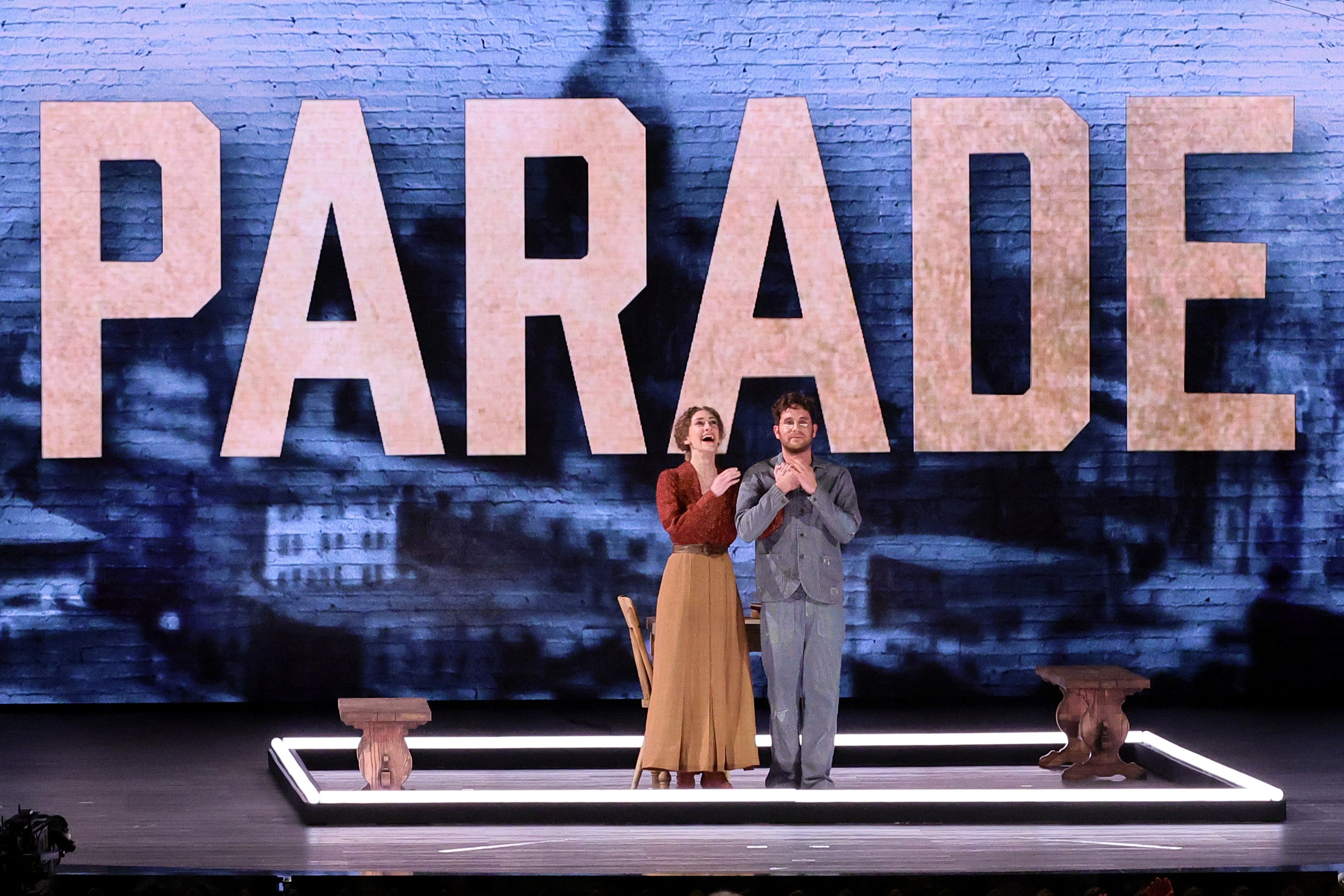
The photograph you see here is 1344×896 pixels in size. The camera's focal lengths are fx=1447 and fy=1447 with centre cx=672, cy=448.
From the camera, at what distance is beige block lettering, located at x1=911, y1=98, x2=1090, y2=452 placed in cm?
696

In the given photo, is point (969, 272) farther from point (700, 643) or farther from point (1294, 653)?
point (700, 643)

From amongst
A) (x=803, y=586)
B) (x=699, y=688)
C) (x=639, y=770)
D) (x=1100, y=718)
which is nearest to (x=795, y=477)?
(x=803, y=586)

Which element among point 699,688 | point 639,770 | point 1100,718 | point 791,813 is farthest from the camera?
point 1100,718

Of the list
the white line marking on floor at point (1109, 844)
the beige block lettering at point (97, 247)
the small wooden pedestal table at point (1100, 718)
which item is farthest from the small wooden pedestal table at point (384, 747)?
the beige block lettering at point (97, 247)

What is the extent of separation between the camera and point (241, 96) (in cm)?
692

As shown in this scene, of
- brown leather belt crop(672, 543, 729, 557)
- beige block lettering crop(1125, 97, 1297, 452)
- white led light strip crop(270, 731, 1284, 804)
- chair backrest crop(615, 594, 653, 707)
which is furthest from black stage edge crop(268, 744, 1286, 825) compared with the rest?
beige block lettering crop(1125, 97, 1297, 452)

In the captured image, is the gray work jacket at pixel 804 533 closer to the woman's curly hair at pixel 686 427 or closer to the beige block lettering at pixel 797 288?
the woman's curly hair at pixel 686 427

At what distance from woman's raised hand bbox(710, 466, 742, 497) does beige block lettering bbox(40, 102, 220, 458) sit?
323cm

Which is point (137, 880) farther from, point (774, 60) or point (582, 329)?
point (774, 60)

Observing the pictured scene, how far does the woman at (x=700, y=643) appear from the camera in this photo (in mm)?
4844

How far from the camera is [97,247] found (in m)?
6.87

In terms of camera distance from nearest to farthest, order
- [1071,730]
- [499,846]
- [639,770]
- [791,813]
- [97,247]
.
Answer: [499,846]
[791,813]
[639,770]
[1071,730]
[97,247]

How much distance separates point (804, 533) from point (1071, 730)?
1.51 metres

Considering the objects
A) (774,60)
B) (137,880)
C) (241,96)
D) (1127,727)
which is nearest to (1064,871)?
(1127,727)
